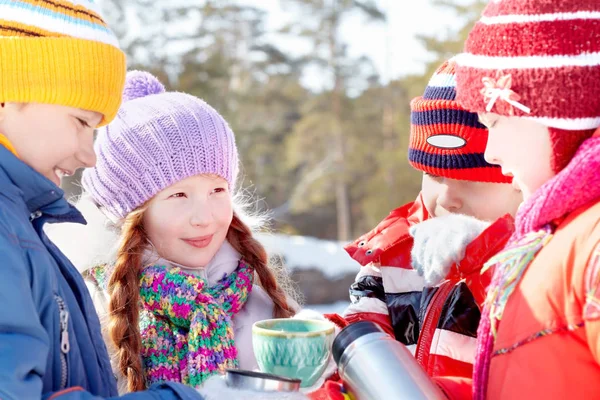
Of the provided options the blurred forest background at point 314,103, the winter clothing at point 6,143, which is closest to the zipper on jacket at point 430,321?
the winter clothing at point 6,143

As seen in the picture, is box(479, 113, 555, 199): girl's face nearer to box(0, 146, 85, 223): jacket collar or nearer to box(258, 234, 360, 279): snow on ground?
box(0, 146, 85, 223): jacket collar

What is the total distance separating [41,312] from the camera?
5.32 feet

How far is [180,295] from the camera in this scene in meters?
2.39

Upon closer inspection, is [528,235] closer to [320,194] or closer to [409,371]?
[409,371]

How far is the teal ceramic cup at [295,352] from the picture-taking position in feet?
5.35

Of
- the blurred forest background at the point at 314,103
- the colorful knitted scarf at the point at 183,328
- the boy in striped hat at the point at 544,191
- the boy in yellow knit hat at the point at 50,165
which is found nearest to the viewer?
the boy in striped hat at the point at 544,191

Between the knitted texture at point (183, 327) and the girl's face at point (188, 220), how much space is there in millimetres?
73

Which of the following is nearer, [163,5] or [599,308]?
[599,308]

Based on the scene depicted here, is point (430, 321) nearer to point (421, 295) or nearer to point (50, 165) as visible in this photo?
point (421, 295)

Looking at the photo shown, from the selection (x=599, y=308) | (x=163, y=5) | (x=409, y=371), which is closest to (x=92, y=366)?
(x=409, y=371)

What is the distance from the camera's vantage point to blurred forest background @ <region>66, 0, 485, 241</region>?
20.3 m

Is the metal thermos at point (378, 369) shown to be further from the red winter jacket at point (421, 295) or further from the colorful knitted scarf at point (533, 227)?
the red winter jacket at point (421, 295)

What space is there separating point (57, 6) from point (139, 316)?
1.08 m

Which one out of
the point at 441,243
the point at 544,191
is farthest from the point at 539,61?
the point at 441,243
